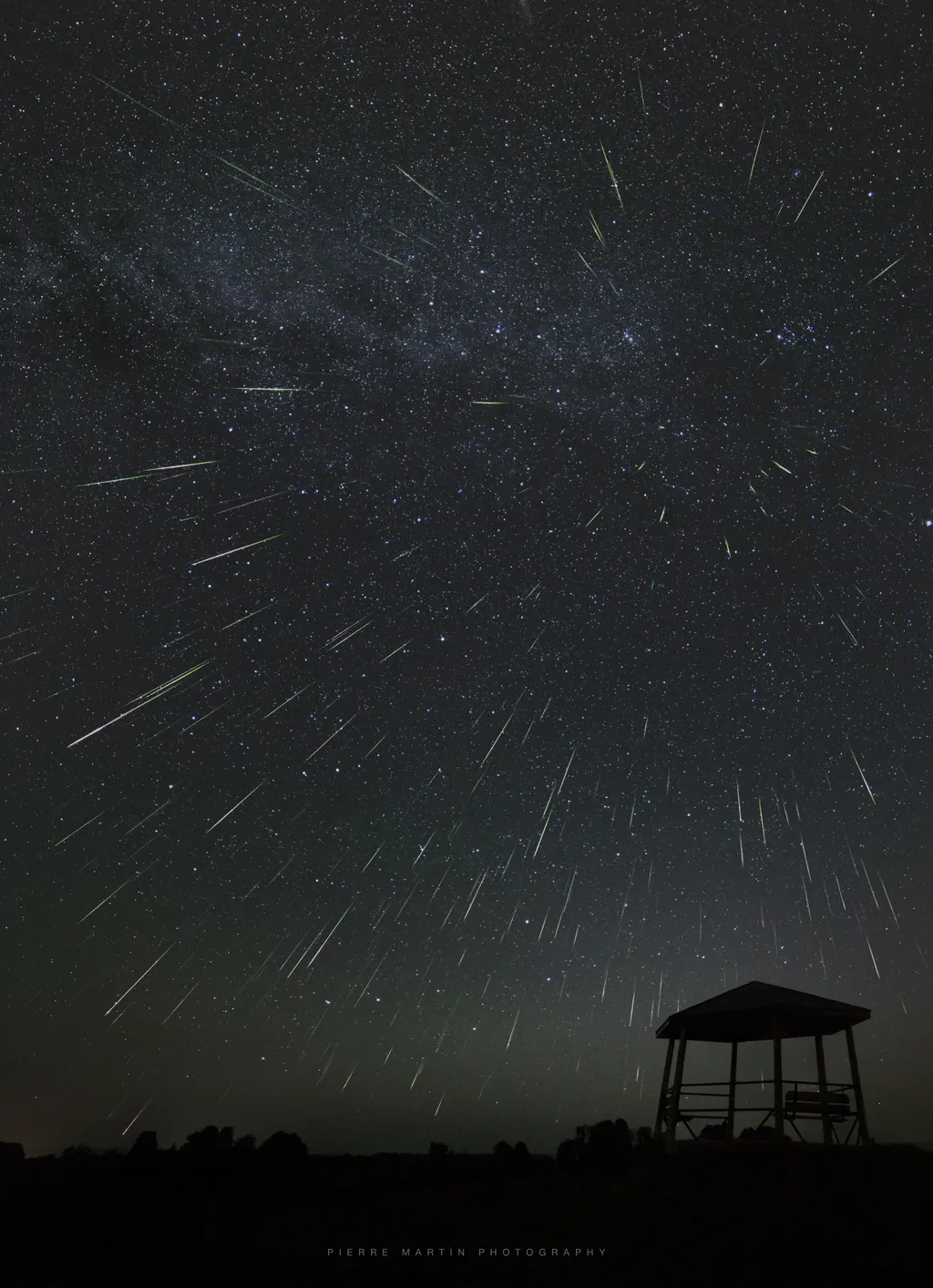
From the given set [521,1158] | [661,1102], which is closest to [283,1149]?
[521,1158]

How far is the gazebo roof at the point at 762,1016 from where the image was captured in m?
14.4

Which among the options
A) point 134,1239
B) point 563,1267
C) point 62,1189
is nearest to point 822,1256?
point 563,1267

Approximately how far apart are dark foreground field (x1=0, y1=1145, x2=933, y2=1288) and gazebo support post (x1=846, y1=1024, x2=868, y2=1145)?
1655mm

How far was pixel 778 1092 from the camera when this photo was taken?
1410cm

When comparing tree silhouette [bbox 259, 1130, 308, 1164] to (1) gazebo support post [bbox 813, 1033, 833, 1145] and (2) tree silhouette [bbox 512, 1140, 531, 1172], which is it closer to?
(2) tree silhouette [bbox 512, 1140, 531, 1172]

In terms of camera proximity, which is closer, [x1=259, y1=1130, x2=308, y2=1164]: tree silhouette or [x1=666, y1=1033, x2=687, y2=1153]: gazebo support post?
[x1=666, y1=1033, x2=687, y2=1153]: gazebo support post

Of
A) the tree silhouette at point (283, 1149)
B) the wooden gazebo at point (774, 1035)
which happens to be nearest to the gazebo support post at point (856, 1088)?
the wooden gazebo at point (774, 1035)

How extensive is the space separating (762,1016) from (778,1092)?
47.2 inches

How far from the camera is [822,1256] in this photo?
33.5ft

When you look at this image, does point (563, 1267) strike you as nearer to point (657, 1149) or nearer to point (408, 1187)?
point (657, 1149)

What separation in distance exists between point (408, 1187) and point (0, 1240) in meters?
7.70

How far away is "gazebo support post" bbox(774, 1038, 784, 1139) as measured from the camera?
45.4 feet

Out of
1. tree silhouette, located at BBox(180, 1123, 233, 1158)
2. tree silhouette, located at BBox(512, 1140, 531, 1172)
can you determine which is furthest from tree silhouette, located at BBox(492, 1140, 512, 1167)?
tree silhouette, located at BBox(180, 1123, 233, 1158)

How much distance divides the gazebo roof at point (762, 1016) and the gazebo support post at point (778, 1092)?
9.5 inches
